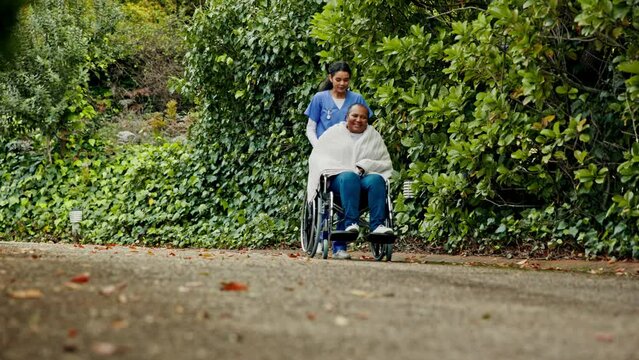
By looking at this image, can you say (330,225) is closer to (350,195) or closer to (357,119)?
(350,195)

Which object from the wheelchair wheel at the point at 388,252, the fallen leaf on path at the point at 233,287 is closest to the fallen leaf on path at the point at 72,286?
the fallen leaf on path at the point at 233,287

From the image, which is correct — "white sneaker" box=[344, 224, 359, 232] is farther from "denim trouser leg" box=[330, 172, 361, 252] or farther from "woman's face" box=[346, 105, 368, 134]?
"woman's face" box=[346, 105, 368, 134]

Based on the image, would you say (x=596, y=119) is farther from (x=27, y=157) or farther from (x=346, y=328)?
(x=27, y=157)

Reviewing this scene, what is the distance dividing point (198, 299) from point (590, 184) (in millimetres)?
4445

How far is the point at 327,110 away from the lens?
8.90 meters

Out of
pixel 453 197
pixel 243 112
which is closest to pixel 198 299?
pixel 453 197

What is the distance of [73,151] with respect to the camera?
16.0m

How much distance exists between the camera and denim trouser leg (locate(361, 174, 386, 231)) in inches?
322

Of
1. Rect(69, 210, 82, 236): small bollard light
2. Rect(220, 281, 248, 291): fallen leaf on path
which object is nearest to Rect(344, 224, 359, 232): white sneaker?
Rect(220, 281, 248, 291): fallen leaf on path

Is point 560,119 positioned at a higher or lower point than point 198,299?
higher

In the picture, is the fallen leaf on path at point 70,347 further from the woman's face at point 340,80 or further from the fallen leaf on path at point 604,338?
the woman's face at point 340,80

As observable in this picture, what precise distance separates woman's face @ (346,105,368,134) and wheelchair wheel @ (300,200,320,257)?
0.77 metres

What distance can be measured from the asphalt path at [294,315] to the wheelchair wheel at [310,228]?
2.78m

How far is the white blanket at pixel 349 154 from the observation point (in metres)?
8.38
